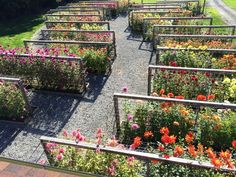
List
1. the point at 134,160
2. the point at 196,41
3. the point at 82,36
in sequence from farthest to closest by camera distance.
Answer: the point at 82,36
the point at 196,41
the point at 134,160

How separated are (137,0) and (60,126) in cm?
2159

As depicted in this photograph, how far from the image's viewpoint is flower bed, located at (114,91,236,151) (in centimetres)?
541

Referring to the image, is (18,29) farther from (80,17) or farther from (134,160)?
(134,160)

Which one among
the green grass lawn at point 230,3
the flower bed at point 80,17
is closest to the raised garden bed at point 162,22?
the flower bed at point 80,17

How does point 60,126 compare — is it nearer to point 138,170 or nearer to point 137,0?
point 138,170

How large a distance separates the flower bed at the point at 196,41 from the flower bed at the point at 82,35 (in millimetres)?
2061

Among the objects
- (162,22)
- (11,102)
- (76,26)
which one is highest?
(162,22)

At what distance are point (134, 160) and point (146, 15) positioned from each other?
10.3 meters

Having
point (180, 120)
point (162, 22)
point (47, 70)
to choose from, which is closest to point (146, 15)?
point (162, 22)

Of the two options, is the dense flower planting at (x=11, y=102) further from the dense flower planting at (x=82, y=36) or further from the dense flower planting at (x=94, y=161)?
the dense flower planting at (x=82, y=36)

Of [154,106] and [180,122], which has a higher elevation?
[154,106]

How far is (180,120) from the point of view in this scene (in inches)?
222

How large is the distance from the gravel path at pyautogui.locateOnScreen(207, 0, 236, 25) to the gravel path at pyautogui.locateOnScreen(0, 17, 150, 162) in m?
8.84

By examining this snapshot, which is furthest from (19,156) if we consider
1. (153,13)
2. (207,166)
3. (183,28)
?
(153,13)
